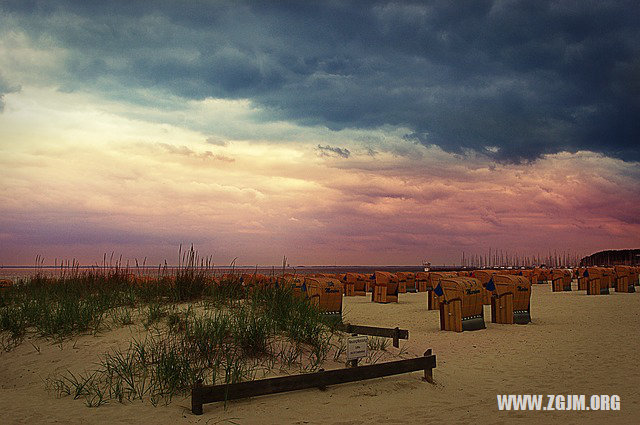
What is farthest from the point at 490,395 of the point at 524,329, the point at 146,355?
the point at 524,329

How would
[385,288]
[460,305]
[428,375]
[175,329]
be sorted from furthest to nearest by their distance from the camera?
[385,288] < [460,305] < [175,329] < [428,375]

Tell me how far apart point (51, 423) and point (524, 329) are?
14255 millimetres

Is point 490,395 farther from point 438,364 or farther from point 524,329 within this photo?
point 524,329

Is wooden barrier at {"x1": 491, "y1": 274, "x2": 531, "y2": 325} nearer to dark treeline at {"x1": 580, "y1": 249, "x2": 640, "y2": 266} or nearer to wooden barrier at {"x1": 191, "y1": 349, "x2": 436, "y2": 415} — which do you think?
wooden barrier at {"x1": 191, "y1": 349, "x2": 436, "y2": 415}

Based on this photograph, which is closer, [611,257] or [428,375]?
[428,375]

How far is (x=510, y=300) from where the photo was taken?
1773cm

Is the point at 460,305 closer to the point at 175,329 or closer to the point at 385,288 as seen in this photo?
the point at 175,329

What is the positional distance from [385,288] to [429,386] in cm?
1792

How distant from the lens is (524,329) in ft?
54.6

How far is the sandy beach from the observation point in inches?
290

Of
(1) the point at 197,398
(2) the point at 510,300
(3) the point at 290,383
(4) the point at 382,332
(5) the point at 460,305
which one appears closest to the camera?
(1) the point at 197,398

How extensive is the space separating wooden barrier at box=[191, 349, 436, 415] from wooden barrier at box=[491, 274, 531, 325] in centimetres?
968

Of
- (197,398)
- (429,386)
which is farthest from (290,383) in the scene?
(429,386)

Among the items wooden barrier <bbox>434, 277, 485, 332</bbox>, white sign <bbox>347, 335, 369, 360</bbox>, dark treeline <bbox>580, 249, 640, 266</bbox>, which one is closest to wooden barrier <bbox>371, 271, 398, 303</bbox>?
wooden barrier <bbox>434, 277, 485, 332</bbox>
